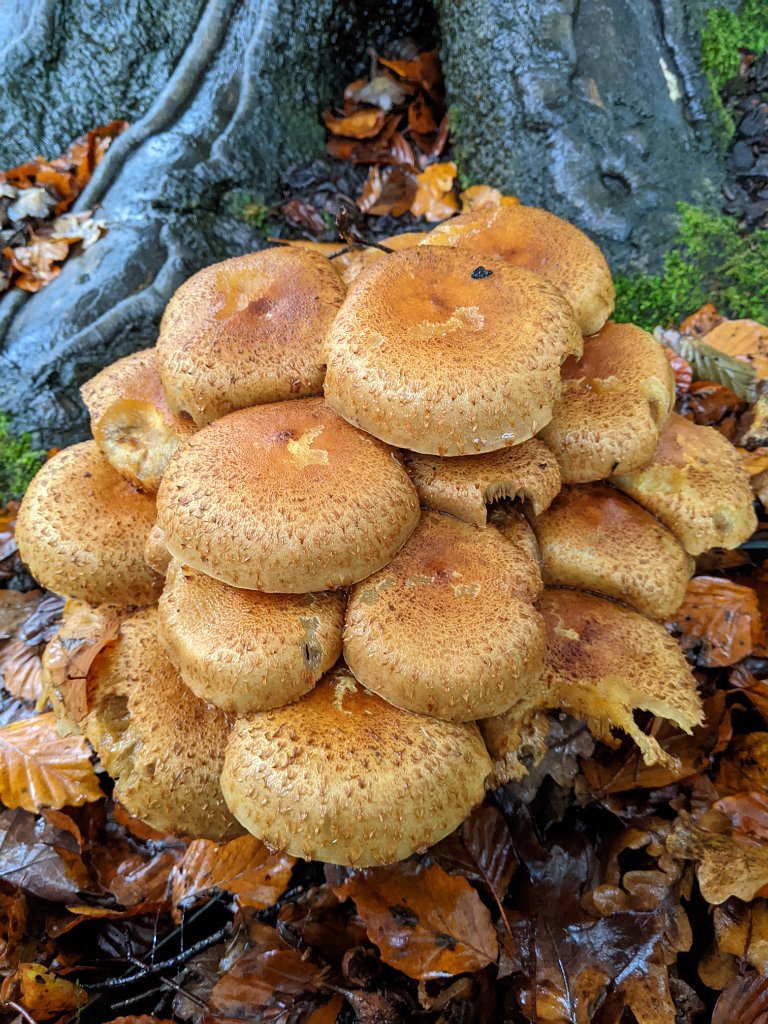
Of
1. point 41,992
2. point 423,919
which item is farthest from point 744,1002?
point 41,992

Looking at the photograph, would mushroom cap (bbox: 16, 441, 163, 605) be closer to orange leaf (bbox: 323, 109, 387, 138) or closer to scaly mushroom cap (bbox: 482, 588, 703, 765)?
scaly mushroom cap (bbox: 482, 588, 703, 765)

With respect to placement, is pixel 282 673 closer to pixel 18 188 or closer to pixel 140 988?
pixel 140 988

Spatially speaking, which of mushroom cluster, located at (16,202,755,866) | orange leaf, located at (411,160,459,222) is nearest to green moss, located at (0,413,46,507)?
mushroom cluster, located at (16,202,755,866)

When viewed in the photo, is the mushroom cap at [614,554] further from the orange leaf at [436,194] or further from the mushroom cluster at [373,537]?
the orange leaf at [436,194]

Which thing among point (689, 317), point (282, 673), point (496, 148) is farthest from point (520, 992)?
point (496, 148)

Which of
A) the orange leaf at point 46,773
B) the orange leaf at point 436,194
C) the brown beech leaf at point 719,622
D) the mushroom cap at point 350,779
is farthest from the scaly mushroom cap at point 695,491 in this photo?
the orange leaf at point 46,773

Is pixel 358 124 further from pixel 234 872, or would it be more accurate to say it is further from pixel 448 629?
pixel 234 872

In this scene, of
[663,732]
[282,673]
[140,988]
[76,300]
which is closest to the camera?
[282,673]
